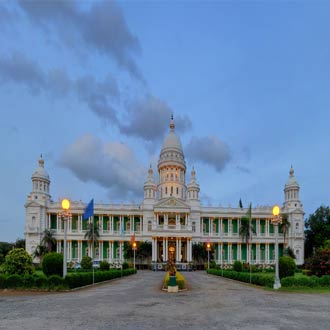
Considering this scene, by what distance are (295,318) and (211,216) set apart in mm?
65735

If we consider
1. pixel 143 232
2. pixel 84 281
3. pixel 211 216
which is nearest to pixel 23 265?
pixel 84 281

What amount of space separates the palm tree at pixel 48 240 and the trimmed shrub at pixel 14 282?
161 feet

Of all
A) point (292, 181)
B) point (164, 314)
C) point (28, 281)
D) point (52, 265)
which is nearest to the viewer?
point (164, 314)

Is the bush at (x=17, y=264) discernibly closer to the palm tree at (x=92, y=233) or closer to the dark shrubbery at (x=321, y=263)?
the dark shrubbery at (x=321, y=263)

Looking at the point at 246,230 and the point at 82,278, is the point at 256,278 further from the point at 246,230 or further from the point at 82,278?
the point at 246,230

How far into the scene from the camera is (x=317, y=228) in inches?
3004

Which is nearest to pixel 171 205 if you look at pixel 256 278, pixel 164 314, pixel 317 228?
pixel 317 228

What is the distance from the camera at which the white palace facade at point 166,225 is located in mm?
71125

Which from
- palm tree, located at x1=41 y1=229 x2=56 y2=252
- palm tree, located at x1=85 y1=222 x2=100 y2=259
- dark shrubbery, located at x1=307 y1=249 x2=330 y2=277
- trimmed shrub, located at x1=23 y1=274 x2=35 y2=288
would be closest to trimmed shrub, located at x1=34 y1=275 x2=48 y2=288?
trimmed shrub, located at x1=23 y1=274 x2=35 y2=288

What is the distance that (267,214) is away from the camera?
7856 centimetres

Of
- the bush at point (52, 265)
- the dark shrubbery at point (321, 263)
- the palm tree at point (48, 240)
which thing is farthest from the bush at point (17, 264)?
the palm tree at point (48, 240)

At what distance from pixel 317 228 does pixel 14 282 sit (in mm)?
70253

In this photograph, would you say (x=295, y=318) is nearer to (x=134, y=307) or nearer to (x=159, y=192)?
(x=134, y=307)

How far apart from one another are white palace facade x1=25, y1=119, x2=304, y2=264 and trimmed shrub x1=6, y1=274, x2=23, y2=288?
158 ft
